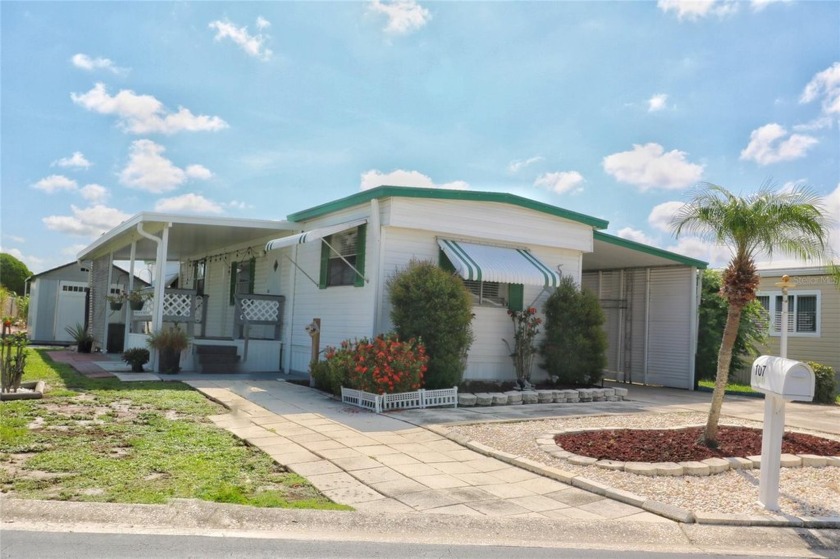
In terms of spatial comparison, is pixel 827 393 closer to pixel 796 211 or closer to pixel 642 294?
pixel 642 294

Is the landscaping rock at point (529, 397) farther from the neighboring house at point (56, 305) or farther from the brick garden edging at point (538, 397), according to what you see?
the neighboring house at point (56, 305)

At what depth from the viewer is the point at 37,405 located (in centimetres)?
820

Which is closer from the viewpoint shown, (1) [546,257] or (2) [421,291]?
(2) [421,291]

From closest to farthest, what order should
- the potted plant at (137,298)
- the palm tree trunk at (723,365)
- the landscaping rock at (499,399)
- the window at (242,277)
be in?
the palm tree trunk at (723,365), the landscaping rock at (499,399), the potted plant at (137,298), the window at (242,277)

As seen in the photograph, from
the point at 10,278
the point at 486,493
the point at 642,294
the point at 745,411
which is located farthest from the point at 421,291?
the point at 10,278

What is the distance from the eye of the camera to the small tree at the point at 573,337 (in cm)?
1199

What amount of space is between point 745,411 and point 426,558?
895 cm

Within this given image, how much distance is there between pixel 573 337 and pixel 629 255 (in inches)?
158

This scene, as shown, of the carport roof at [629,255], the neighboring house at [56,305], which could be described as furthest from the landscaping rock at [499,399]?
the neighboring house at [56,305]

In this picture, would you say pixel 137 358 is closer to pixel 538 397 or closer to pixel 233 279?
pixel 233 279

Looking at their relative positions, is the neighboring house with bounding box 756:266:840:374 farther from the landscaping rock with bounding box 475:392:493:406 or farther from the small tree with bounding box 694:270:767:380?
the landscaping rock with bounding box 475:392:493:406

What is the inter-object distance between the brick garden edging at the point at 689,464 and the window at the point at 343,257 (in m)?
5.39

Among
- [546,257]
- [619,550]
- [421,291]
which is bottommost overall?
[619,550]

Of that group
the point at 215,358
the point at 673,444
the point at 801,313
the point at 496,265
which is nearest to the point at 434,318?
the point at 496,265
